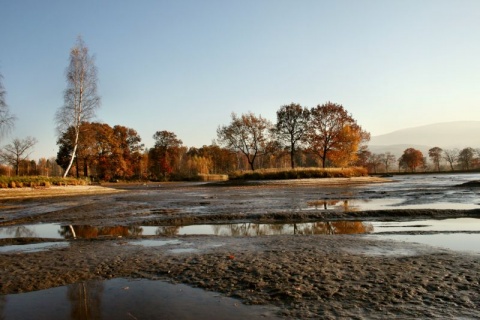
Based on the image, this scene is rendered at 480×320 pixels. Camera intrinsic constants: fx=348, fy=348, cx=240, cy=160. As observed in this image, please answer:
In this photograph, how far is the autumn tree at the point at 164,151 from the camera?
283 feet

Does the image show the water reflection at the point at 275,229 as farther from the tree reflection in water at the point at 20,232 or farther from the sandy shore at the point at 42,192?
the sandy shore at the point at 42,192

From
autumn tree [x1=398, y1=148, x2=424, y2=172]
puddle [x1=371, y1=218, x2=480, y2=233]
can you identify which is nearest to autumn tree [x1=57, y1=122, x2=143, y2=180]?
puddle [x1=371, y1=218, x2=480, y2=233]

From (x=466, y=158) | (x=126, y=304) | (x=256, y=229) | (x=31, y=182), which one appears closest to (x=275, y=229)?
(x=256, y=229)

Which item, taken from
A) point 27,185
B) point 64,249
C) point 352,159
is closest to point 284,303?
point 64,249

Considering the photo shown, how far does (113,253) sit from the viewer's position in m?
6.59

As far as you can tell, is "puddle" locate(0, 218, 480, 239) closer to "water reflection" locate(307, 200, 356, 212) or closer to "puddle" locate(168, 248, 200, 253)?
"puddle" locate(168, 248, 200, 253)

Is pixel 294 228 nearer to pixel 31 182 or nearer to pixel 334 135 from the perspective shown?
pixel 31 182

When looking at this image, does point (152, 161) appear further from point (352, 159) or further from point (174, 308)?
point (174, 308)

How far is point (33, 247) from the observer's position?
24.8ft

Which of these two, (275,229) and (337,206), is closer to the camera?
(275,229)

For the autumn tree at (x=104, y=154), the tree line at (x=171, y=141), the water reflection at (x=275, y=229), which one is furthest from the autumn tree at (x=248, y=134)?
the water reflection at (x=275, y=229)

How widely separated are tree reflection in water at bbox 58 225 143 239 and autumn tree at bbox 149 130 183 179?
76348 mm

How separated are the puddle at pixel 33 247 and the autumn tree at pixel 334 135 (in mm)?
46652

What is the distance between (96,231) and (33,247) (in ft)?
7.58
